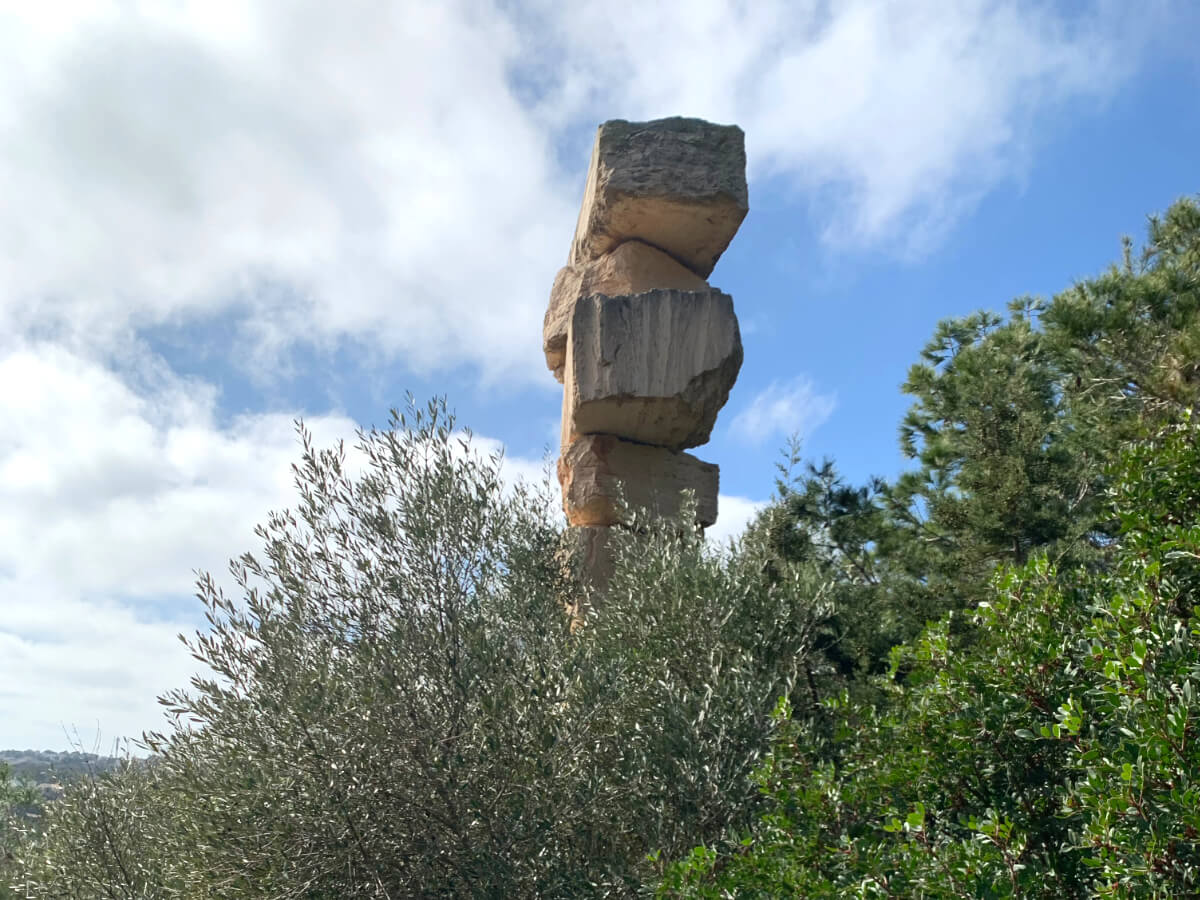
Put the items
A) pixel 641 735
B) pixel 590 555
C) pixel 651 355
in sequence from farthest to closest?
pixel 590 555 < pixel 651 355 < pixel 641 735

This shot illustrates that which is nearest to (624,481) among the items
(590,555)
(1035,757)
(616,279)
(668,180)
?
(590,555)

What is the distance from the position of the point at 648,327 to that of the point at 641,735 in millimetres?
3611

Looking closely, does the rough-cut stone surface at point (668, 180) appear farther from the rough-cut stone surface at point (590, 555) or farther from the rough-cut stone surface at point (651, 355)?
the rough-cut stone surface at point (590, 555)

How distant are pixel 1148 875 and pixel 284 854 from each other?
4.01 meters

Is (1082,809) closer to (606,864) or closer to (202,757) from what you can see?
(606,864)

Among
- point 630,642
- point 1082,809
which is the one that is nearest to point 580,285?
point 630,642

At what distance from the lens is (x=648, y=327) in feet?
25.5

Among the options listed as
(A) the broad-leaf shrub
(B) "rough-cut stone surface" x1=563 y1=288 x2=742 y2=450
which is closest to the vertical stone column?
(B) "rough-cut stone surface" x1=563 y1=288 x2=742 y2=450

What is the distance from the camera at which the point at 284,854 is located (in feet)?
16.1

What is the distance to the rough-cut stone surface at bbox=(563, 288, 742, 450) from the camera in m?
7.72

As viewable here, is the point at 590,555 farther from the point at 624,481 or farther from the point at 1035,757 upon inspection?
the point at 1035,757

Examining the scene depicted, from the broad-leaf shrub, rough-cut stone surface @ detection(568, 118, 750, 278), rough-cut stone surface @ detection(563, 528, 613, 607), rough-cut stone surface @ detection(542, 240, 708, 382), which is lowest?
the broad-leaf shrub

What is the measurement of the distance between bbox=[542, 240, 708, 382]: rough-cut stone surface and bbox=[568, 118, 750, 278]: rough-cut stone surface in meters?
0.20

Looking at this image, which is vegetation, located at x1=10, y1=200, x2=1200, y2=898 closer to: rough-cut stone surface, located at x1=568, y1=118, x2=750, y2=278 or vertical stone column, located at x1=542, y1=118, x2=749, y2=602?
vertical stone column, located at x1=542, y1=118, x2=749, y2=602
